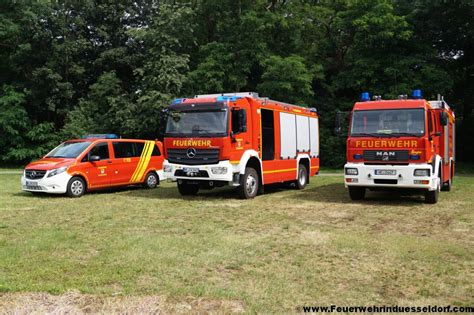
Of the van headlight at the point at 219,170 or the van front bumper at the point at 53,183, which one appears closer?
the van headlight at the point at 219,170

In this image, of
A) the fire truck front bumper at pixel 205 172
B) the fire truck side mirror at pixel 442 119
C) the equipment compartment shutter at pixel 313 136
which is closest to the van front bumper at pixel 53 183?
the fire truck front bumper at pixel 205 172

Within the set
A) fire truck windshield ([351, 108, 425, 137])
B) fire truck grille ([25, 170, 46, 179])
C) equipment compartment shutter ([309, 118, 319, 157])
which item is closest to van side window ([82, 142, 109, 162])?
fire truck grille ([25, 170, 46, 179])

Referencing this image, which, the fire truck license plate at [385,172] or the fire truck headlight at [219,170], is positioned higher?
the fire truck headlight at [219,170]

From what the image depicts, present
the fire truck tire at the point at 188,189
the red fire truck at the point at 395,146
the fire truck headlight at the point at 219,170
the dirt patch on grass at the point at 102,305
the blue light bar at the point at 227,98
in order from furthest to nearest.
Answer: the fire truck tire at the point at 188,189
the blue light bar at the point at 227,98
the fire truck headlight at the point at 219,170
the red fire truck at the point at 395,146
the dirt patch on grass at the point at 102,305

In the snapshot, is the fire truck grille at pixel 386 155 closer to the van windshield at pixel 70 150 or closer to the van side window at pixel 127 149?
the van side window at pixel 127 149

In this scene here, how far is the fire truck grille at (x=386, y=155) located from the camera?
11852 millimetres

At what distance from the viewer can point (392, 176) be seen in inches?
468

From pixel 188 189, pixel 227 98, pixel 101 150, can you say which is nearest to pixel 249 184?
pixel 188 189

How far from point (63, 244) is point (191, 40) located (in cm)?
2425

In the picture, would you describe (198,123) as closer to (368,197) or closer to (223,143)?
(223,143)

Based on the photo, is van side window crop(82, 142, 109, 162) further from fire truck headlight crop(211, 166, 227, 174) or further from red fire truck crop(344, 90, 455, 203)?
red fire truck crop(344, 90, 455, 203)

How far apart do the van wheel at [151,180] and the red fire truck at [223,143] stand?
262cm

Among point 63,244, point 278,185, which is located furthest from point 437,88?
point 63,244

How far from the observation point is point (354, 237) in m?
7.79
